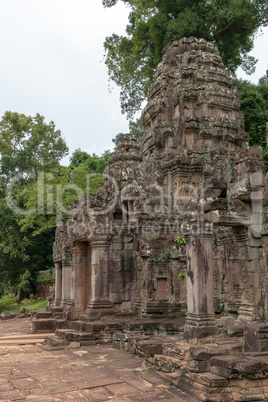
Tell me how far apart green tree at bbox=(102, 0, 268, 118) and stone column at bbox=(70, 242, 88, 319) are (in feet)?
45.1

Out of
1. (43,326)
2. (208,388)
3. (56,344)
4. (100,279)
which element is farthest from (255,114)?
A: (208,388)

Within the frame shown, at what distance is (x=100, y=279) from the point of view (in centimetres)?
1137

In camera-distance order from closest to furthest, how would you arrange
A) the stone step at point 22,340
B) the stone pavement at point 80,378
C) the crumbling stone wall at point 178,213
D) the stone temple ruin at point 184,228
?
the stone pavement at point 80,378 → the stone temple ruin at point 184,228 → the crumbling stone wall at point 178,213 → the stone step at point 22,340

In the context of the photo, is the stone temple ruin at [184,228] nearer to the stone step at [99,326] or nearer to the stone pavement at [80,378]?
the stone step at [99,326]

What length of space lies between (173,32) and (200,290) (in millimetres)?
17823

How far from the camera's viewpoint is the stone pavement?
18.2 ft

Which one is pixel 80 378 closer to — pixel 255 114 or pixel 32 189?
pixel 255 114

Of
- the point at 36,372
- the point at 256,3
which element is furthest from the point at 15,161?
the point at 36,372

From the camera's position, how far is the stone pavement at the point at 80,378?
554 centimetres

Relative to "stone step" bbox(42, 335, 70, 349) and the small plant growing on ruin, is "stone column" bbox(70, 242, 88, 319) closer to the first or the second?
"stone step" bbox(42, 335, 70, 349)

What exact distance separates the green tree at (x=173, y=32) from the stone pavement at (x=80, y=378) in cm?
1803

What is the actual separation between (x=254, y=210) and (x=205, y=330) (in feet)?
7.90

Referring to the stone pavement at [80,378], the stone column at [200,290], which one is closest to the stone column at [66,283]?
the stone pavement at [80,378]

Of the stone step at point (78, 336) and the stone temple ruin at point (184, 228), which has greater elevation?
the stone temple ruin at point (184, 228)
